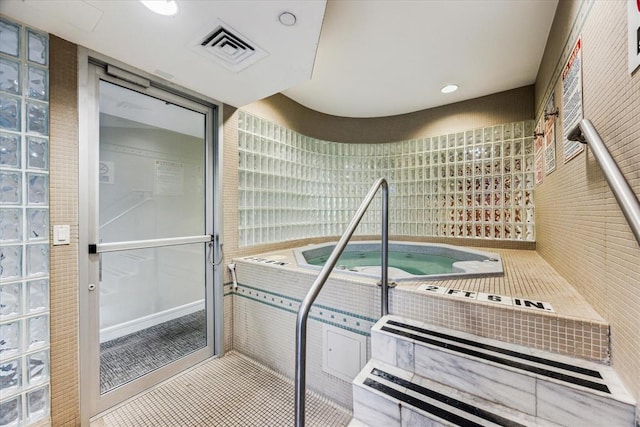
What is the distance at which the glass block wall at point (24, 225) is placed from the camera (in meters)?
1.28

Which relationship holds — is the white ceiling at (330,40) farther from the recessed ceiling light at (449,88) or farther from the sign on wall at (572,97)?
the sign on wall at (572,97)

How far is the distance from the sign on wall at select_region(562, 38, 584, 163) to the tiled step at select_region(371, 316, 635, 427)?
101 centimetres

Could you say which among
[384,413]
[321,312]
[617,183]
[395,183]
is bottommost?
[384,413]

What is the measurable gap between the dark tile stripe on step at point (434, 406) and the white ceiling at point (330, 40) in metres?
1.84

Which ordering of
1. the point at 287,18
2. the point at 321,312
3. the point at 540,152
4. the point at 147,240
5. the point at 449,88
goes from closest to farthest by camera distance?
the point at 287,18, the point at 321,312, the point at 147,240, the point at 540,152, the point at 449,88


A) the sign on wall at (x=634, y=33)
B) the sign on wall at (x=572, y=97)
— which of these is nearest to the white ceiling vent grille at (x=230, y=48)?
the sign on wall at (x=634, y=33)

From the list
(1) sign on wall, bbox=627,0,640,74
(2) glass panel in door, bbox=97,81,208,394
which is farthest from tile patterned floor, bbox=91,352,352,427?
(1) sign on wall, bbox=627,0,640,74

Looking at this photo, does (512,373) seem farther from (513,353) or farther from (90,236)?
(90,236)

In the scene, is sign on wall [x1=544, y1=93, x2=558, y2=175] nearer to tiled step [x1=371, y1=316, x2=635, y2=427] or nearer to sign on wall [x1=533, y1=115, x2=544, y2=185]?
sign on wall [x1=533, y1=115, x2=544, y2=185]

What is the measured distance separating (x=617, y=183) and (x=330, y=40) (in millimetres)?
2023

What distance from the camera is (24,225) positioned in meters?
1.33

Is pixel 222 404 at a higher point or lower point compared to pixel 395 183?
lower

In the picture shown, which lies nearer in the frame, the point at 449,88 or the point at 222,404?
the point at 222,404

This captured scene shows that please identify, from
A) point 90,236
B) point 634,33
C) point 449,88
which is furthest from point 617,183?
point 449,88
